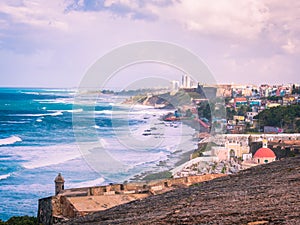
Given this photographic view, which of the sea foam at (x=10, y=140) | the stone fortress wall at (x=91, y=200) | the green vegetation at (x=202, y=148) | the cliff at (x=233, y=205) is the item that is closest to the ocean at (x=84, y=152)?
the sea foam at (x=10, y=140)

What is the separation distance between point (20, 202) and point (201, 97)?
28599mm

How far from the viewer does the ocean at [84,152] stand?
67.4 ft

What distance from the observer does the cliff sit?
2385mm

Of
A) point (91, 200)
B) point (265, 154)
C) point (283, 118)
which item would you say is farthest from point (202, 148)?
point (91, 200)

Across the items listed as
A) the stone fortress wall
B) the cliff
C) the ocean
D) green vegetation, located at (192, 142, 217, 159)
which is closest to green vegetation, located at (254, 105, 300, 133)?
the ocean

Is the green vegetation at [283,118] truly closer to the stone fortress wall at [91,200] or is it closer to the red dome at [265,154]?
the red dome at [265,154]

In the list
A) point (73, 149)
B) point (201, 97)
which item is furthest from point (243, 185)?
point (201, 97)

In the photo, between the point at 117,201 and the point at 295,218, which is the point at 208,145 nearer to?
the point at 117,201

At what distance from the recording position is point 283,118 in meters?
43.9

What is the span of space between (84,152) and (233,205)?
26359 millimetres

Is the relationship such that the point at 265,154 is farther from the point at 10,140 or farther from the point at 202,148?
the point at 10,140

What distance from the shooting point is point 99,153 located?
89.6 ft

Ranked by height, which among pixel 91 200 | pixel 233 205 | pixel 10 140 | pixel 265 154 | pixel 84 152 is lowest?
pixel 84 152

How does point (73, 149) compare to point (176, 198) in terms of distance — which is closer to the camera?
point (176, 198)
